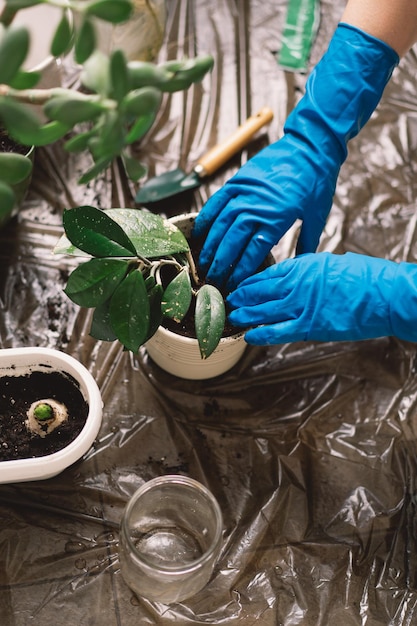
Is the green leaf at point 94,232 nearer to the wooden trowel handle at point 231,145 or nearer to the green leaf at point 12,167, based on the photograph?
the green leaf at point 12,167

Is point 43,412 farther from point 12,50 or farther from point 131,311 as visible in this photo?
point 12,50

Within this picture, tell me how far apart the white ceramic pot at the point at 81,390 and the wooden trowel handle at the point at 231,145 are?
1.84 feet

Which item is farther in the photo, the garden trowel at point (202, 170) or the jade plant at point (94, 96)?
the garden trowel at point (202, 170)

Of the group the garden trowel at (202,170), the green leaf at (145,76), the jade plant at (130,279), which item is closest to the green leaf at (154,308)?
the jade plant at (130,279)

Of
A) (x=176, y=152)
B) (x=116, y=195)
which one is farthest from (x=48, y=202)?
(x=176, y=152)

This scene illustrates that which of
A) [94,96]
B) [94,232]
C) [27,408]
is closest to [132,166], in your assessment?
[94,96]

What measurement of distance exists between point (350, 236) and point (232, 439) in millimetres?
542

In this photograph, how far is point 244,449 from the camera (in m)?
1.12

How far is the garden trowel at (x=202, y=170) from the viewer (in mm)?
1292

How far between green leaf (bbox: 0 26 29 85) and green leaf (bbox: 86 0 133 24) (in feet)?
0.25

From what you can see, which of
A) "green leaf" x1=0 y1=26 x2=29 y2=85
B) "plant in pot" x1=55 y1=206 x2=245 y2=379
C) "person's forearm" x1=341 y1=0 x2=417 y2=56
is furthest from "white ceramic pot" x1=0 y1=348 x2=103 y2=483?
"person's forearm" x1=341 y1=0 x2=417 y2=56

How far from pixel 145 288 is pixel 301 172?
0.43 meters

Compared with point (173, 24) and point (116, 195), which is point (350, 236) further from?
point (173, 24)

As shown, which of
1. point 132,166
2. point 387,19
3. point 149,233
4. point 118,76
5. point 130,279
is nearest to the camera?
point 118,76
